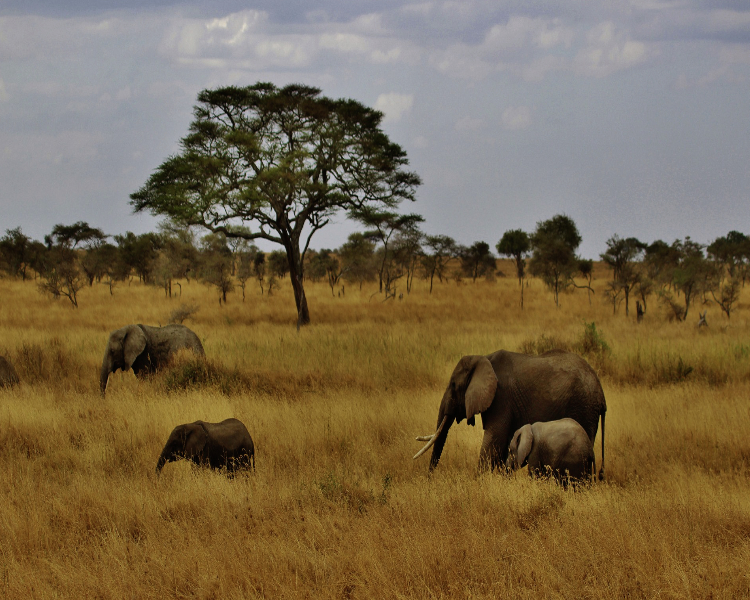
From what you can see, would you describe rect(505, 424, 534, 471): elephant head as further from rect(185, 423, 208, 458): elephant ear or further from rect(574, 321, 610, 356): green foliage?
rect(574, 321, 610, 356): green foliage

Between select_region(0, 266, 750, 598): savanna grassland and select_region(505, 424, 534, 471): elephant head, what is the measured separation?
27 centimetres

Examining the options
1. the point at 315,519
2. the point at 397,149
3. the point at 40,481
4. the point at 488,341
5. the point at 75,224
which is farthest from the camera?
the point at 75,224

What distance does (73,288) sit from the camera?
2558 centimetres

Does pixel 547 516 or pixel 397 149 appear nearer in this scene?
pixel 547 516

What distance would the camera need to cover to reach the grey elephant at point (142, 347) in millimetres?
9828

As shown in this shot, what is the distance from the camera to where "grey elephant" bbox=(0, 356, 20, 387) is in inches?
374

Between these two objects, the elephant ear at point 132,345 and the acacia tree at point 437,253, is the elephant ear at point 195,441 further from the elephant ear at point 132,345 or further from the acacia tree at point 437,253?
the acacia tree at point 437,253

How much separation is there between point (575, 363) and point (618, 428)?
217 cm

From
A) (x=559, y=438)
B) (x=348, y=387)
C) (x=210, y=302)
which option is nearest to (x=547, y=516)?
(x=559, y=438)

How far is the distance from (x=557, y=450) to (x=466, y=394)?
43.6 inches

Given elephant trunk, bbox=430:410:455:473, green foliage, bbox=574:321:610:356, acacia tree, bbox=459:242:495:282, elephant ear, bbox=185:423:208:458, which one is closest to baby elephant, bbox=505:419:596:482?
elephant trunk, bbox=430:410:455:473

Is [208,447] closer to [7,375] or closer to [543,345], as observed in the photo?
[7,375]

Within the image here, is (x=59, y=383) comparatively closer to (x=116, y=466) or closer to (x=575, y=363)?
(x=116, y=466)

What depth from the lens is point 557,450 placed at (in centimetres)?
510
